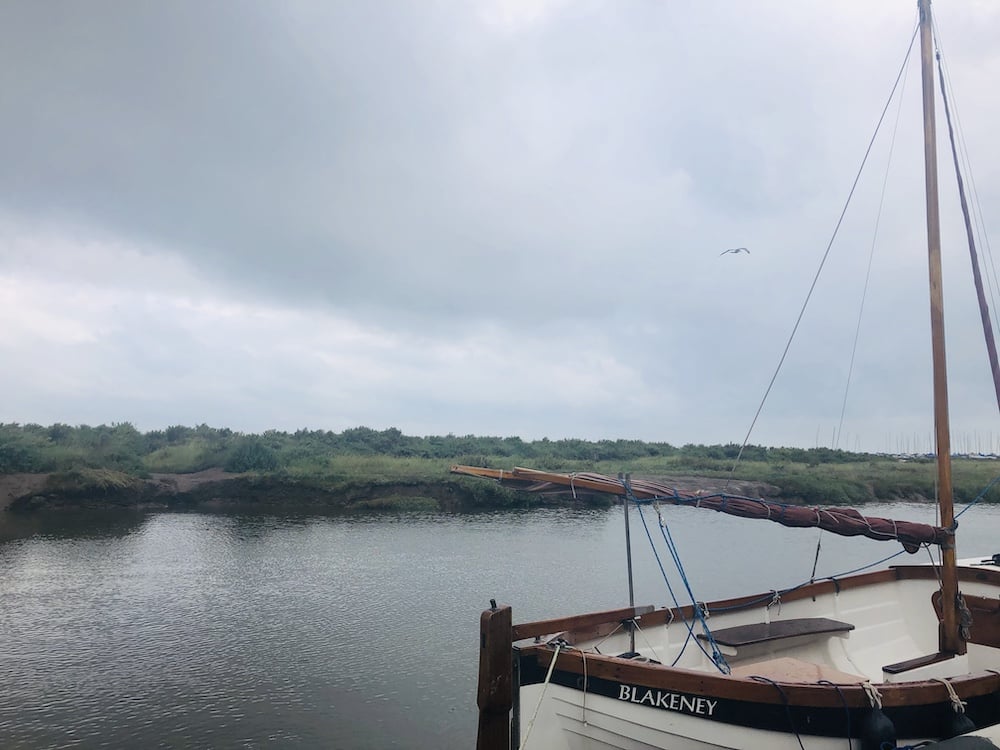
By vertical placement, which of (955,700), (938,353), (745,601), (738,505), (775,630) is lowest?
(775,630)

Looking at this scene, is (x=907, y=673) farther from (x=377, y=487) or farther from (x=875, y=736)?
(x=377, y=487)

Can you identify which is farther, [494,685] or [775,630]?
[775,630]

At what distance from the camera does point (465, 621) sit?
51.2ft

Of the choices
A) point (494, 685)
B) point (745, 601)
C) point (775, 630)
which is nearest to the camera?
point (494, 685)

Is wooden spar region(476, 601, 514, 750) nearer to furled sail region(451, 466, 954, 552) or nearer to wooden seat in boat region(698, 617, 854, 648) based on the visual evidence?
furled sail region(451, 466, 954, 552)

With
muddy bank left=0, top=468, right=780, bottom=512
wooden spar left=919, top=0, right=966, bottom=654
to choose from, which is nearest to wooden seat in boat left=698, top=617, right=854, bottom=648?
wooden spar left=919, top=0, right=966, bottom=654

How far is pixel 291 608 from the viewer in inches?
666

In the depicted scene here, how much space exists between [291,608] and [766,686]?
14.2m

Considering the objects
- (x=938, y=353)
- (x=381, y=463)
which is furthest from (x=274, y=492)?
(x=938, y=353)

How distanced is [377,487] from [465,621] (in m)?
25.9

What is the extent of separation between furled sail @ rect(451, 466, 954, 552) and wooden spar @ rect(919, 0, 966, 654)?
404 millimetres

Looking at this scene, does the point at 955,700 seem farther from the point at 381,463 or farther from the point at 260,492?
the point at 381,463

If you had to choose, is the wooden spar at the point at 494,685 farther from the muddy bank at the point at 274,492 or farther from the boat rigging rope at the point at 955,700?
the muddy bank at the point at 274,492

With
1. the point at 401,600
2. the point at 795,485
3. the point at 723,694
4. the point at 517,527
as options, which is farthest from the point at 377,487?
the point at 723,694
